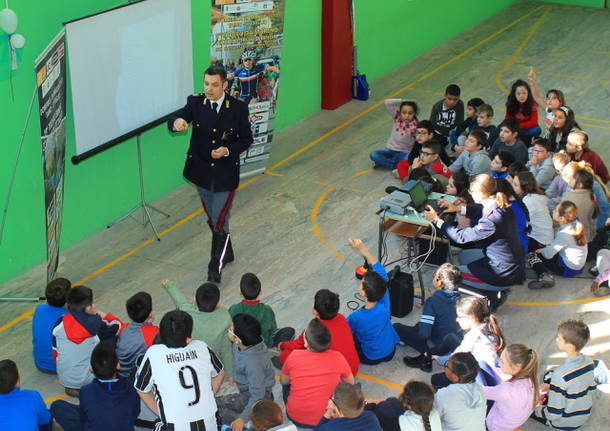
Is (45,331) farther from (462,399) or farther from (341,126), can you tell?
(341,126)

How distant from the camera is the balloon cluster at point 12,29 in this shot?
7141 mm

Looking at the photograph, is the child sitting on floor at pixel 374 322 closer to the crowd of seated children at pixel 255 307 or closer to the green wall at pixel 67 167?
the crowd of seated children at pixel 255 307

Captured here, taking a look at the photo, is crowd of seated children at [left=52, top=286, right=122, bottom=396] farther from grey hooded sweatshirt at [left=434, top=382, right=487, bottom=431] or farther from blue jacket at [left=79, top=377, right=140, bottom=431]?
grey hooded sweatshirt at [left=434, top=382, right=487, bottom=431]

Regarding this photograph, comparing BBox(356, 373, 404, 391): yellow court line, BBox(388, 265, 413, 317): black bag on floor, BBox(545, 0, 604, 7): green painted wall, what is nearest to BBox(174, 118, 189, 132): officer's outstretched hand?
BBox(388, 265, 413, 317): black bag on floor

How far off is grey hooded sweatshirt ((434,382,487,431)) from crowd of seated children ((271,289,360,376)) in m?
0.93

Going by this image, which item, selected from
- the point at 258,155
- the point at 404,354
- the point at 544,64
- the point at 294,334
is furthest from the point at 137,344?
the point at 544,64

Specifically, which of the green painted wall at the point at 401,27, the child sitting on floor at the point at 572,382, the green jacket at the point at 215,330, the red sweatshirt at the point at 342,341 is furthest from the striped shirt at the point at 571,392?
the green painted wall at the point at 401,27

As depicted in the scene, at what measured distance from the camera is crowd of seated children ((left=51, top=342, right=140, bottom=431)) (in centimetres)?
544

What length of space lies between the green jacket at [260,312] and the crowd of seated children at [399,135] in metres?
4.12

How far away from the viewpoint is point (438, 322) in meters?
6.66

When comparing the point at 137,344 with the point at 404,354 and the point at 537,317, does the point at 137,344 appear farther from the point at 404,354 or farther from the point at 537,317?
the point at 537,317

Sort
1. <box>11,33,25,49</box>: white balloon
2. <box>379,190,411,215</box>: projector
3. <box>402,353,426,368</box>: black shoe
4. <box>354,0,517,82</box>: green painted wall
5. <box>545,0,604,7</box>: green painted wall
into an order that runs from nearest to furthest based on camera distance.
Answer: <box>402,353,426,368</box>: black shoe → <box>11,33,25,49</box>: white balloon → <box>379,190,411,215</box>: projector → <box>354,0,517,82</box>: green painted wall → <box>545,0,604,7</box>: green painted wall

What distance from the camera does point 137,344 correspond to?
6141 mm

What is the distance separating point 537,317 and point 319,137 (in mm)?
4826
